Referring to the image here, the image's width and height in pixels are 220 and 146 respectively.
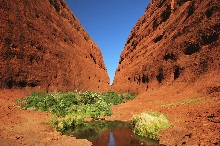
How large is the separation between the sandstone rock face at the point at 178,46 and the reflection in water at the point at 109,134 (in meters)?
10.6

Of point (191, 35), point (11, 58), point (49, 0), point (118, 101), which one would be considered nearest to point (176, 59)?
point (191, 35)

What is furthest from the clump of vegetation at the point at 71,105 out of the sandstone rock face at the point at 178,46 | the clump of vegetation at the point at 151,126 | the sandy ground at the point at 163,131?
the sandstone rock face at the point at 178,46

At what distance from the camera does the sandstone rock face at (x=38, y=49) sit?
23094 millimetres

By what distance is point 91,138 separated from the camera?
1106 centimetres

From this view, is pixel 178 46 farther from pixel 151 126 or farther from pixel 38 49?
pixel 151 126

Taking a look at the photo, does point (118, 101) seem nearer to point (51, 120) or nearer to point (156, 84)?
point (156, 84)

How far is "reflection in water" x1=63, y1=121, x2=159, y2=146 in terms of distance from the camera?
10.0 meters

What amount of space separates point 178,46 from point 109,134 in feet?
59.7

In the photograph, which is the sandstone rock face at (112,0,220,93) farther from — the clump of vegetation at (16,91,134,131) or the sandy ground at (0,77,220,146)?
the clump of vegetation at (16,91,134,131)

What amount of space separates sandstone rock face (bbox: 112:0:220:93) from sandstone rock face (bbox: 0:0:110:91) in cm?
1074

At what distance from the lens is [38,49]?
2784cm

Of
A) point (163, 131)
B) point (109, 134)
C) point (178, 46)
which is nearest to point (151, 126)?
point (163, 131)

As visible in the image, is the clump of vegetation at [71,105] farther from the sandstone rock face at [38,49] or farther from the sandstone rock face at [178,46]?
the sandstone rock face at [178,46]

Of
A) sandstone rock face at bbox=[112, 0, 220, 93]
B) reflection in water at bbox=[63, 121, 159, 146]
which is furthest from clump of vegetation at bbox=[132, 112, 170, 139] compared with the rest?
sandstone rock face at bbox=[112, 0, 220, 93]
